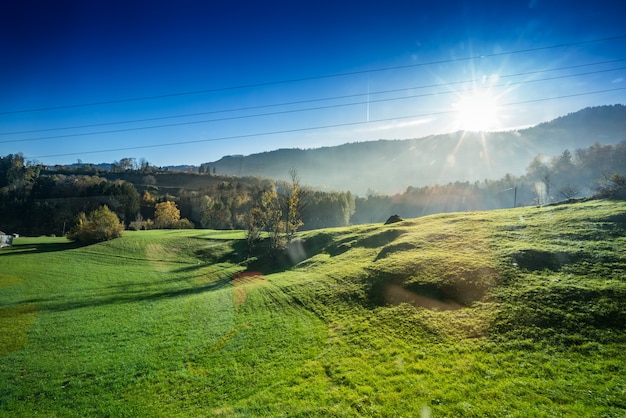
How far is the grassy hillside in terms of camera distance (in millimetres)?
13102

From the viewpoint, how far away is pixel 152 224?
111m

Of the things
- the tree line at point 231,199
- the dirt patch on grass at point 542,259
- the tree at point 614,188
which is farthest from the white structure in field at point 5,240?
the tree at point 614,188

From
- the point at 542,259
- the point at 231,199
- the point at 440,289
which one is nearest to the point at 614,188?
the point at 542,259

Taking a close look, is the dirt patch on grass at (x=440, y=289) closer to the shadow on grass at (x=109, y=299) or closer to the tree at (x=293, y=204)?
the shadow on grass at (x=109, y=299)

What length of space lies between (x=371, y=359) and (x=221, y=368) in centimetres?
908

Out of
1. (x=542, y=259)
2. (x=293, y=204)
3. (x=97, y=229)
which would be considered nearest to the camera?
(x=542, y=259)

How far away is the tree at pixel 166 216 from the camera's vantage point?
4449 inches

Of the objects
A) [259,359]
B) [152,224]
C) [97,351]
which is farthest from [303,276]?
[152,224]

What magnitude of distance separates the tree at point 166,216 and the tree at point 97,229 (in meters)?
42.8

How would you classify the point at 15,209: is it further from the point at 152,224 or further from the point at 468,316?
the point at 468,316

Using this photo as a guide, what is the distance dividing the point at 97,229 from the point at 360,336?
238 feet

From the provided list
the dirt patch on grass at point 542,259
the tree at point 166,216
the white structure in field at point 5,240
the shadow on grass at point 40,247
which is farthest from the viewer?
the tree at point 166,216

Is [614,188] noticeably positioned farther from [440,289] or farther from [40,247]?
[40,247]

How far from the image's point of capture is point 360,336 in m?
20.2
